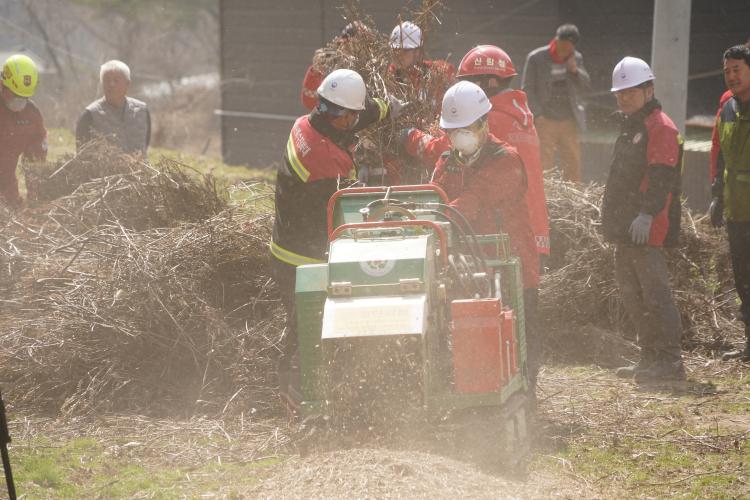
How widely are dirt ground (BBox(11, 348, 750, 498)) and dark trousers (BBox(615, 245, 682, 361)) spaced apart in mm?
334

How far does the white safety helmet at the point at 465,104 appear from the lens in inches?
243

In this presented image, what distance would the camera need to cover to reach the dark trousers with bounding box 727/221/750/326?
318 inches

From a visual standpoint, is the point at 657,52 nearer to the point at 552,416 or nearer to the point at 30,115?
the point at 552,416

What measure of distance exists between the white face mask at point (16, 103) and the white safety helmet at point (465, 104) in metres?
5.63

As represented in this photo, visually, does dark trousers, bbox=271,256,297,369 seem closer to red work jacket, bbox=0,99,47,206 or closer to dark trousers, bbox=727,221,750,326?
dark trousers, bbox=727,221,750,326

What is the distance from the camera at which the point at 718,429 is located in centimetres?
642

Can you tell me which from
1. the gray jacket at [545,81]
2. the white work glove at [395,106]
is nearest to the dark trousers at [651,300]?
the white work glove at [395,106]

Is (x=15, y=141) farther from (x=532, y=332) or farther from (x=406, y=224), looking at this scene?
(x=406, y=224)

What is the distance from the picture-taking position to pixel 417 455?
204 inches

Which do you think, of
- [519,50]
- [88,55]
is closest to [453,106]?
[519,50]

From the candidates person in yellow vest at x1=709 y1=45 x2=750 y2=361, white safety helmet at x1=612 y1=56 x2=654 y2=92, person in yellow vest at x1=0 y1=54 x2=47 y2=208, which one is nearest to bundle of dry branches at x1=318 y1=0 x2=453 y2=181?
white safety helmet at x1=612 y1=56 x2=654 y2=92

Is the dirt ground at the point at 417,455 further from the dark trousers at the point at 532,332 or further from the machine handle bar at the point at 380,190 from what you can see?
the machine handle bar at the point at 380,190

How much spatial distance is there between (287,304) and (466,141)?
1615mm

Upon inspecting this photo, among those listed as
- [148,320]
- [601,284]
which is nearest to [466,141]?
[148,320]
